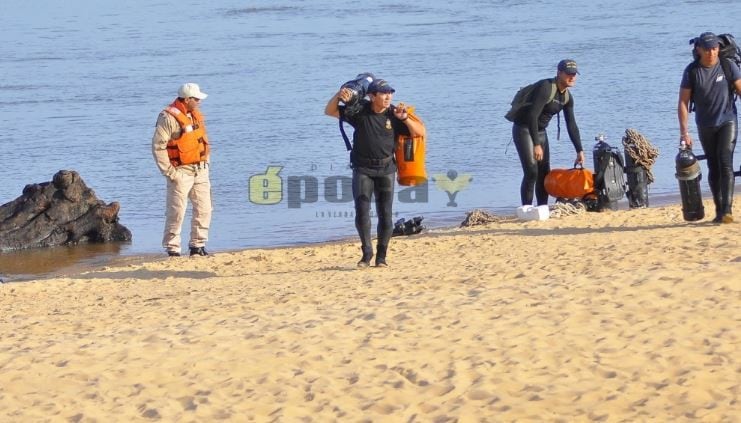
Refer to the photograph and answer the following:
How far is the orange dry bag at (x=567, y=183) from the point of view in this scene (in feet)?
42.6

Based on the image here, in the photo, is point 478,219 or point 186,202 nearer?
point 186,202

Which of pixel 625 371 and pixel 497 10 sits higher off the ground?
pixel 497 10

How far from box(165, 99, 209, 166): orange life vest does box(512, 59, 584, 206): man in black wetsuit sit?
113 inches

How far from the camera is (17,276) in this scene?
1334cm

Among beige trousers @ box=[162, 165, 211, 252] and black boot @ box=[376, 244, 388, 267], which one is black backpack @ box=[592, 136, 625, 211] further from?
beige trousers @ box=[162, 165, 211, 252]

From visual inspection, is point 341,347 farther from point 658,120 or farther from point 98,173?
point 658,120

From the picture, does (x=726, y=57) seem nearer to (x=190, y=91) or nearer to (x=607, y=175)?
(x=607, y=175)

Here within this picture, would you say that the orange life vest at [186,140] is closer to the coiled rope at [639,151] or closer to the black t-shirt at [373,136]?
the black t-shirt at [373,136]

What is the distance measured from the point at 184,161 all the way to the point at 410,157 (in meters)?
2.58

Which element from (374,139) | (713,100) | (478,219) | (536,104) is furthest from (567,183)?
(374,139)

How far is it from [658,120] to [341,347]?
13.7 metres

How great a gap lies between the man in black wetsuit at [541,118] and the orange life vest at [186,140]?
287 centimetres

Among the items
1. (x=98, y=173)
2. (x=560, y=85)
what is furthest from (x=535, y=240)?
(x=98, y=173)

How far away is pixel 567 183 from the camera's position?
1298 centimetres
